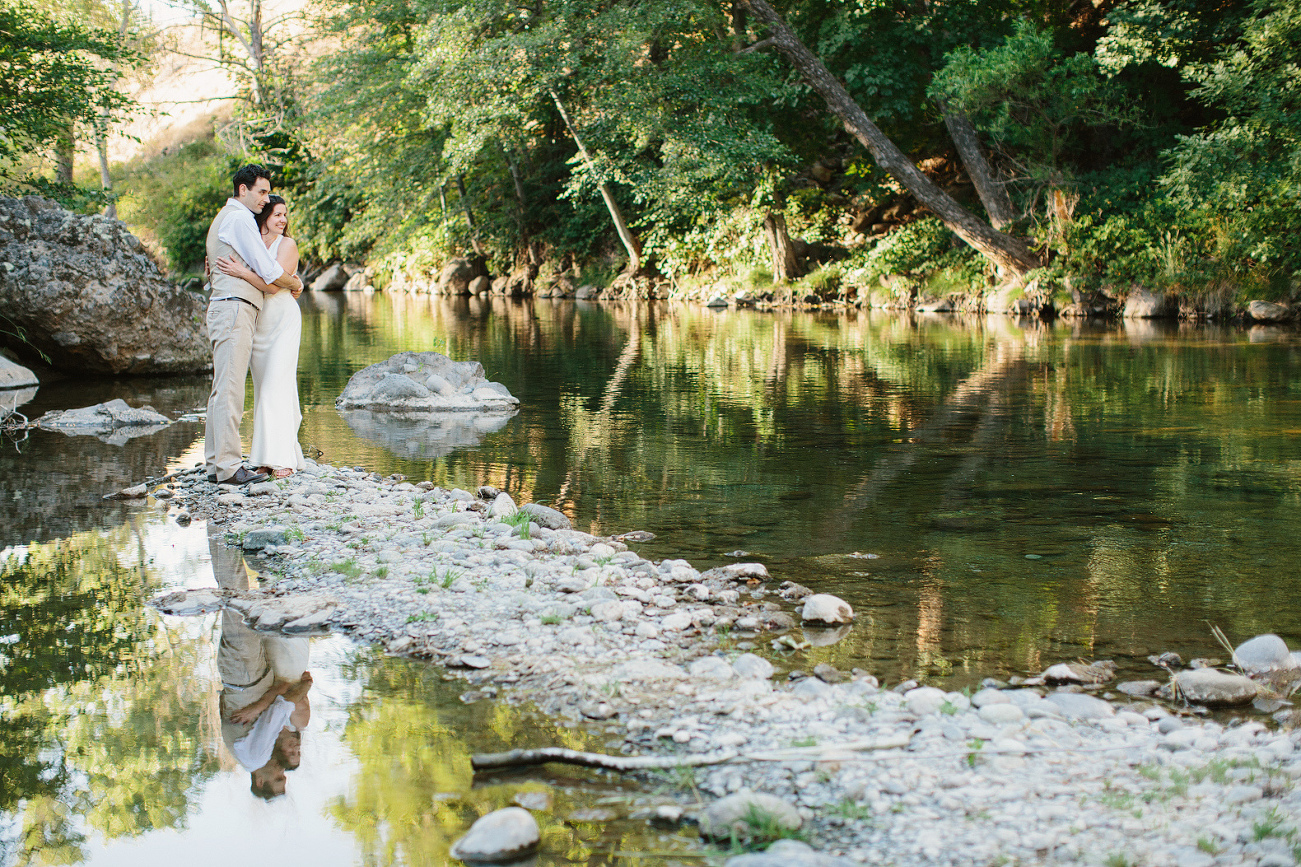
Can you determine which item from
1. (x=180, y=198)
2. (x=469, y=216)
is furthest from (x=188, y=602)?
(x=180, y=198)

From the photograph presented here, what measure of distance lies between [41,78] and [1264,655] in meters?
16.4

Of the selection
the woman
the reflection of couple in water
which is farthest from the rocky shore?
the woman

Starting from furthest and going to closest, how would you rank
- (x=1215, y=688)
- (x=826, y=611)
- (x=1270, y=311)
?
(x=1270, y=311)
(x=826, y=611)
(x=1215, y=688)

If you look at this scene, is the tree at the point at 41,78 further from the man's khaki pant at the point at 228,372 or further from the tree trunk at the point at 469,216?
the tree trunk at the point at 469,216

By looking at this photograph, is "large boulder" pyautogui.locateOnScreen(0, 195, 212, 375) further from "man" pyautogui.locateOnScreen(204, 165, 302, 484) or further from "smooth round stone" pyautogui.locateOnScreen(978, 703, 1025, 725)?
"smooth round stone" pyautogui.locateOnScreen(978, 703, 1025, 725)

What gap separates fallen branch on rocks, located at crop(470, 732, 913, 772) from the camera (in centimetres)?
318

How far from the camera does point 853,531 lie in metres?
6.08

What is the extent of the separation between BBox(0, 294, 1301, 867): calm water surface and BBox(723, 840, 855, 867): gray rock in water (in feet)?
0.67

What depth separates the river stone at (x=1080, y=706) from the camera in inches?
137

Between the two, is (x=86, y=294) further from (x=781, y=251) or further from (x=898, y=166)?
(x=781, y=251)

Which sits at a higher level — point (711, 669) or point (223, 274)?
point (223, 274)

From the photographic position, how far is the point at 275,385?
739 centimetres

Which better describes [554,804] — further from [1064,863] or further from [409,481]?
[409,481]

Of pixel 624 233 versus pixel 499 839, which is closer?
pixel 499 839
